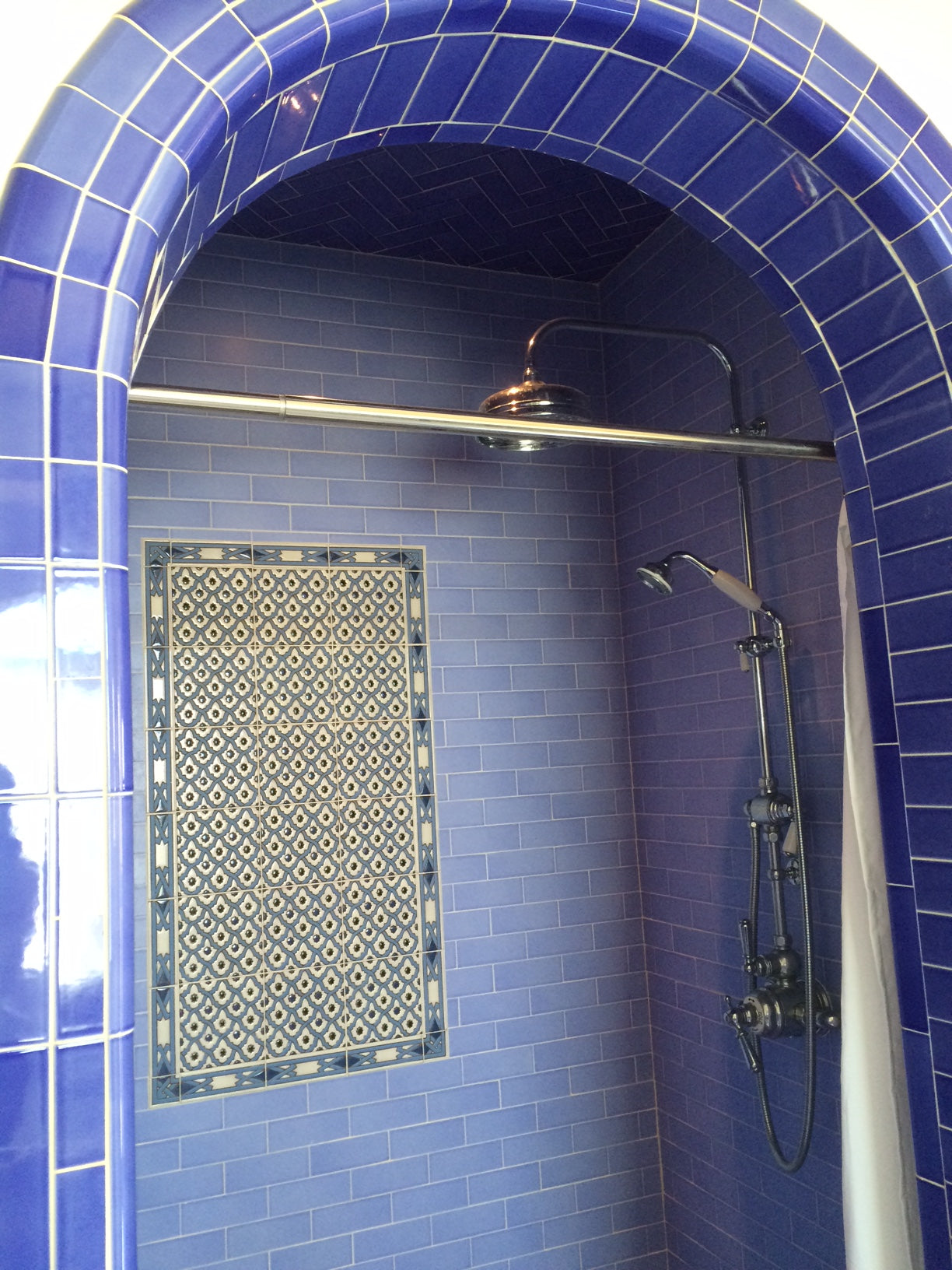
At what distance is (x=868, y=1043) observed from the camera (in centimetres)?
168

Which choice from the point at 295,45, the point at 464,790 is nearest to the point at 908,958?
the point at 295,45

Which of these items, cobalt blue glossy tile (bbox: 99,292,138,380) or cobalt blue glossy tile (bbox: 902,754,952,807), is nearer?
cobalt blue glossy tile (bbox: 99,292,138,380)

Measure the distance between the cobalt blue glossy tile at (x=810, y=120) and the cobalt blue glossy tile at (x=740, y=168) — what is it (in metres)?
0.03

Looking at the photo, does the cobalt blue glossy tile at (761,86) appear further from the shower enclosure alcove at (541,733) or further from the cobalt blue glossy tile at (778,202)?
the shower enclosure alcove at (541,733)

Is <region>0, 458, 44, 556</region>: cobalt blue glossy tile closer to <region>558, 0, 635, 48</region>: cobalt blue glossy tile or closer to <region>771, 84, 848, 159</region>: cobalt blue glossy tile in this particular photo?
<region>558, 0, 635, 48</region>: cobalt blue glossy tile

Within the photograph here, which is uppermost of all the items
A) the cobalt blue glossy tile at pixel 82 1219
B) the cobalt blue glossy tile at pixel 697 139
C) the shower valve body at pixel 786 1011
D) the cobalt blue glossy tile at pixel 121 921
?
the cobalt blue glossy tile at pixel 697 139

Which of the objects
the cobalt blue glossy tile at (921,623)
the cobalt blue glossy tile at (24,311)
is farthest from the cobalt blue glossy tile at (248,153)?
the cobalt blue glossy tile at (921,623)

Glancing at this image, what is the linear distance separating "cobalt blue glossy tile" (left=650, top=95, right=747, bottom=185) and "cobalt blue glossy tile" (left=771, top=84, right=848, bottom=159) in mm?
54

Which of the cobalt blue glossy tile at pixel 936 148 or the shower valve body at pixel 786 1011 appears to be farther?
the shower valve body at pixel 786 1011

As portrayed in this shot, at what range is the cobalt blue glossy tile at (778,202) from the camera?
1.33 metres

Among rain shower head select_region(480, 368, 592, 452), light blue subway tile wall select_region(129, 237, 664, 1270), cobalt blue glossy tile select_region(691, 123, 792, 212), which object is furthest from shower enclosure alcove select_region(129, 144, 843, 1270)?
cobalt blue glossy tile select_region(691, 123, 792, 212)

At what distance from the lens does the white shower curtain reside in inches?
63.6

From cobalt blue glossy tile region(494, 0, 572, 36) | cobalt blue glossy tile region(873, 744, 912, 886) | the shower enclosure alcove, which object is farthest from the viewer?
the shower enclosure alcove

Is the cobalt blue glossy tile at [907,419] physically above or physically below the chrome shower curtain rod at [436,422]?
below
